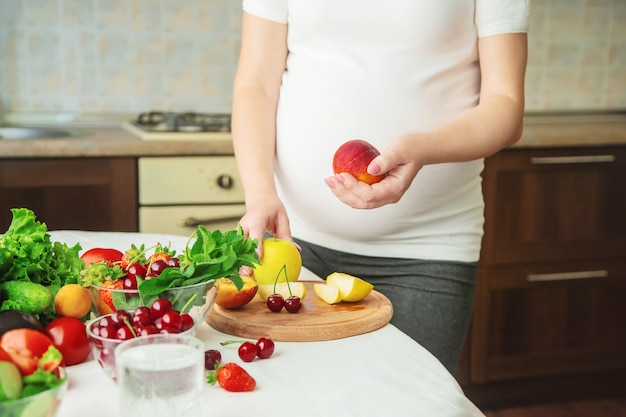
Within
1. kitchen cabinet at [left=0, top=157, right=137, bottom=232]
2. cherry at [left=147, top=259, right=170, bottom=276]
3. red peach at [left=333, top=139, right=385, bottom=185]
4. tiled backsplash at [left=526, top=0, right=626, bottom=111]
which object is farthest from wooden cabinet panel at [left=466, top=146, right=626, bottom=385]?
cherry at [left=147, top=259, right=170, bottom=276]

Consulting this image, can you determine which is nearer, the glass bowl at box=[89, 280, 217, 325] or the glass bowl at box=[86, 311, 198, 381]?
the glass bowl at box=[86, 311, 198, 381]

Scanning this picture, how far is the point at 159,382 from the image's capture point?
703 millimetres

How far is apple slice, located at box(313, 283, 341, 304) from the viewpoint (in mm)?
1099

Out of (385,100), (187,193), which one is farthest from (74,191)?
(385,100)

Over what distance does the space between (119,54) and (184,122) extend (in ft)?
1.57

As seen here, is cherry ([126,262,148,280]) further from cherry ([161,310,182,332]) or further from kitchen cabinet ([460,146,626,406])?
kitchen cabinet ([460,146,626,406])

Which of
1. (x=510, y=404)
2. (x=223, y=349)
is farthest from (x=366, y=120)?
(x=510, y=404)

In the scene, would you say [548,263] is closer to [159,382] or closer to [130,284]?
[130,284]

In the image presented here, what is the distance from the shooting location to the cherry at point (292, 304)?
1.06 m

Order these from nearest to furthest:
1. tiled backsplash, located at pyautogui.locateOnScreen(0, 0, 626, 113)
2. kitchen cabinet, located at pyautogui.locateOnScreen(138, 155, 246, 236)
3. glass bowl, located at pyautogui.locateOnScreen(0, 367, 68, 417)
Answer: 1. glass bowl, located at pyautogui.locateOnScreen(0, 367, 68, 417)
2. kitchen cabinet, located at pyautogui.locateOnScreen(138, 155, 246, 236)
3. tiled backsplash, located at pyautogui.locateOnScreen(0, 0, 626, 113)

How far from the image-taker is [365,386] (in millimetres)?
850

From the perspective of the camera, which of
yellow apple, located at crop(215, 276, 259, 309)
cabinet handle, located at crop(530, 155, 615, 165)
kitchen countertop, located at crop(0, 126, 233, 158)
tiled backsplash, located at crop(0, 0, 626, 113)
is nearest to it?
yellow apple, located at crop(215, 276, 259, 309)

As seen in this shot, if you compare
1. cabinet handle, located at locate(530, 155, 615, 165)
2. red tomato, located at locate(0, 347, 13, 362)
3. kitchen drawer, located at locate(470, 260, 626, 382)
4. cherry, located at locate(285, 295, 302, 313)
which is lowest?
kitchen drawer, located at locate(470, 260, 626, 382)

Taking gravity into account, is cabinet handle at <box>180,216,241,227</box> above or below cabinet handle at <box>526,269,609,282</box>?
above
